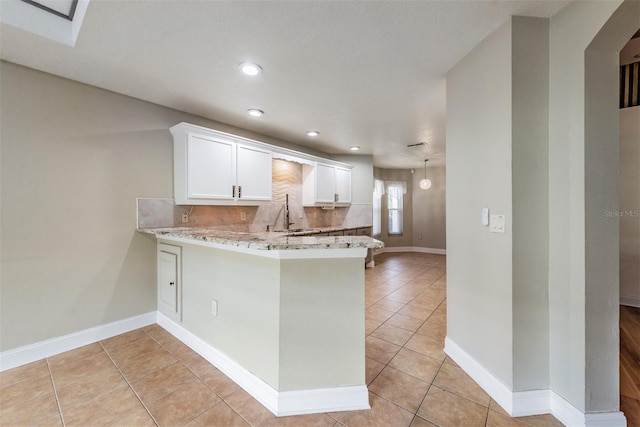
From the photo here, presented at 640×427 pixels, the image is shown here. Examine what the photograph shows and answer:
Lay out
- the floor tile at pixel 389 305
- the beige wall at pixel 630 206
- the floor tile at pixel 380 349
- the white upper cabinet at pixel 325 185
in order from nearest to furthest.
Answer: the floor tile at pixel 380 349 → the beige wall at pixel 630 206 → the floor tile at pixel 389 305 → the white upper cabinet at pixel 325 185

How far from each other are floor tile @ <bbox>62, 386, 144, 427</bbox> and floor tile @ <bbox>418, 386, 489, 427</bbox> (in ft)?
5.89

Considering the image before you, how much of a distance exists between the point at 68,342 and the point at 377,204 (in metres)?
6.36

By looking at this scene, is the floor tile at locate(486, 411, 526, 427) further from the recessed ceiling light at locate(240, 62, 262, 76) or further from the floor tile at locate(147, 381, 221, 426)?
the recessed ceiling light at locate(240, 62, 262, 76)

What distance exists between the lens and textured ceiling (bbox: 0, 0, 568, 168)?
1.50m

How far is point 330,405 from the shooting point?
5.13 feet

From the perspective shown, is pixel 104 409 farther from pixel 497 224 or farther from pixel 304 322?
pixel 497 224

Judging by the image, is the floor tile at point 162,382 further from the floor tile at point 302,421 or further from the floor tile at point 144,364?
the floor tile at point 302,421

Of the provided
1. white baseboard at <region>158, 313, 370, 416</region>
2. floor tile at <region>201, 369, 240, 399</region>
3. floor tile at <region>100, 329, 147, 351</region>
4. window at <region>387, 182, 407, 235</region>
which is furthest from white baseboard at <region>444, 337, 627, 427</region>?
window at <region>387, 182, 407, 235</region>

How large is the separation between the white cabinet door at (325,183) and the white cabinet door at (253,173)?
1186 millimetres

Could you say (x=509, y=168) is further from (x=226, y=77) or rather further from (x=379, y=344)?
(x=226, y=77)

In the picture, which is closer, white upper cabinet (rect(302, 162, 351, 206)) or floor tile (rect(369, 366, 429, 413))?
floor tile (rect(369, 366, 429, 413))

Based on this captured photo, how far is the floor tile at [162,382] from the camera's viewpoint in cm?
171

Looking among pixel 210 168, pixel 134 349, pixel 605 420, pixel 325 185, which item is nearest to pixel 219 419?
pixel 134 349

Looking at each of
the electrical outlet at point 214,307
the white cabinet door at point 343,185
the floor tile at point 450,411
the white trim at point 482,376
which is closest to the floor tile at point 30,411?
the electrical outlet at point 214,307
